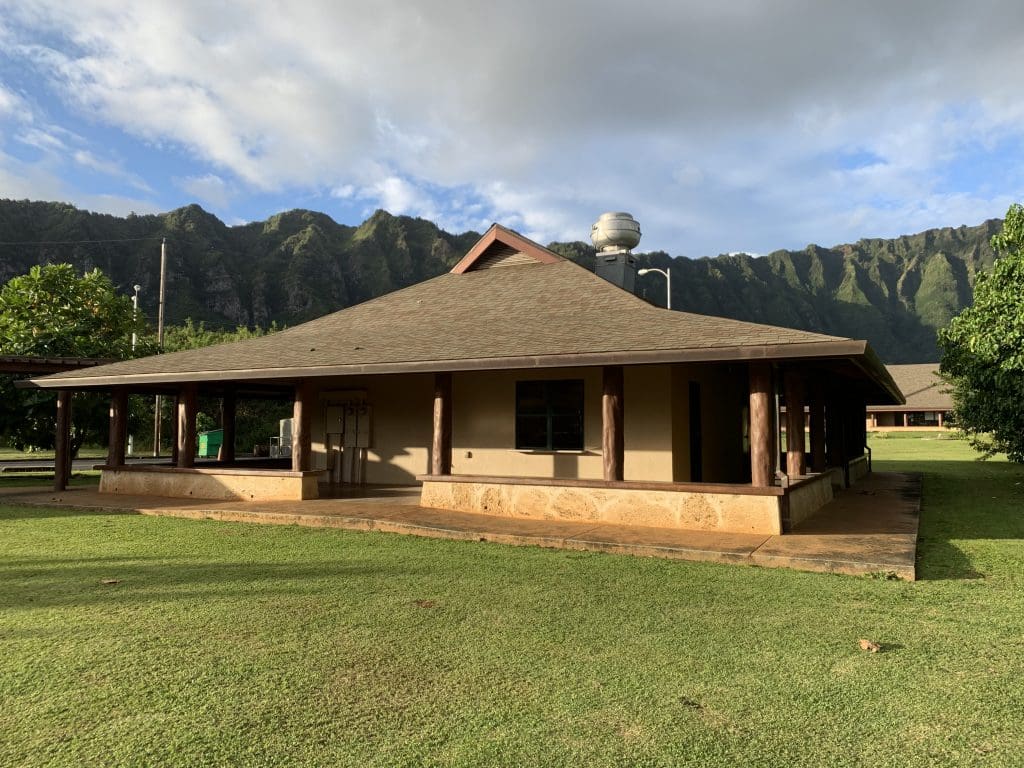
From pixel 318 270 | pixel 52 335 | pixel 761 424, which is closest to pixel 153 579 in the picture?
pixel 761 424

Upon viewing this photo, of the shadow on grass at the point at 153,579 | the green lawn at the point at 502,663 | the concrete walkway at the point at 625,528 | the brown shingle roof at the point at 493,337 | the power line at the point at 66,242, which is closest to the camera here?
the green lawn at the point at 502,663

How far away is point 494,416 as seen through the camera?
13.3 meters

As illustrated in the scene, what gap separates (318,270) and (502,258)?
87220 mm

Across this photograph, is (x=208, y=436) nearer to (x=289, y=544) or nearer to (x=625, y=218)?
(x=625, y=218)

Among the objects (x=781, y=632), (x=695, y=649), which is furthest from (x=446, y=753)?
(x=781, y=632)

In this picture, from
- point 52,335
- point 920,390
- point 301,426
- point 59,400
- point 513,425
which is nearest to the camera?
point 301,426

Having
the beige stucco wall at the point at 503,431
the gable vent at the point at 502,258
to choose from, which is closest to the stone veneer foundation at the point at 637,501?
the beige stucco wall at the point at 503,431

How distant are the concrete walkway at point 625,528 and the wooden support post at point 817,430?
0.82 meters

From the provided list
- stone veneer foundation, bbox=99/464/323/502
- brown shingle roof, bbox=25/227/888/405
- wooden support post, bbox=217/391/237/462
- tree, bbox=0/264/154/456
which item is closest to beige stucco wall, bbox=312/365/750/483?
brown shingle roof, bbox=25/227/888/405

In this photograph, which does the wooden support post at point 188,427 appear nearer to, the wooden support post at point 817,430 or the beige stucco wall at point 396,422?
the beige stucco wall at point 396,422

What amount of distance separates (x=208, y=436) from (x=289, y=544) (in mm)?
22071

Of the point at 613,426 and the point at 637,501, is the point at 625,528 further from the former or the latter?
the point at 613,426

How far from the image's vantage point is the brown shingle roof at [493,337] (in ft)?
28.9

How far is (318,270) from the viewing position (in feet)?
322
